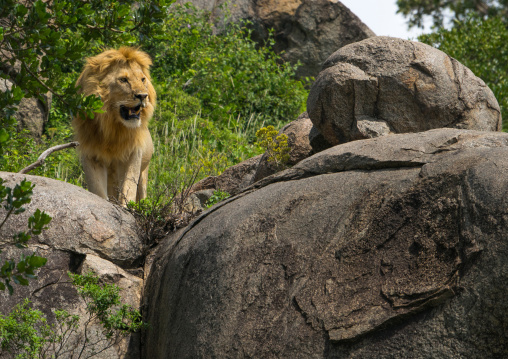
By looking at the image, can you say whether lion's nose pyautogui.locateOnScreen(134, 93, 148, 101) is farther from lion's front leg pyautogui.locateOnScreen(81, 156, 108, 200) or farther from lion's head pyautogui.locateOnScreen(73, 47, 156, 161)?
lion's front leg pyautogui.locateOnScreen(81, 156, 108, 200)

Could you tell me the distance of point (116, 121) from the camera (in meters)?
6.96

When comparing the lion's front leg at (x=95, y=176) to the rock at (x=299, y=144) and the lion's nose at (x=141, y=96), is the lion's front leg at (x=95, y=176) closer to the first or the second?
the lion's nose at (x=141, y=96)

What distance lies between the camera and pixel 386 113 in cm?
549

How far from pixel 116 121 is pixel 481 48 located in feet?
28.5

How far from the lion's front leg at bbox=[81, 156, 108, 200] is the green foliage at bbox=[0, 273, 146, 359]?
1988 millimetres

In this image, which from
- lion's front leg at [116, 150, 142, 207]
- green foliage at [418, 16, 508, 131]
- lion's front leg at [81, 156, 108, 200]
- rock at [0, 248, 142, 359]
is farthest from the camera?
green foliage at [418, 16, 508, 131]

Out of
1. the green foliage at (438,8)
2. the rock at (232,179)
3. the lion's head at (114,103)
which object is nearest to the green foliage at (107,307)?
the lion's head at (114,103)

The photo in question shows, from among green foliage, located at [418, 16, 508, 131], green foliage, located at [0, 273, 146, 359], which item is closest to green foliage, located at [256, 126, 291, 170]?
green foliage, located at [0, 273, 146, 359]

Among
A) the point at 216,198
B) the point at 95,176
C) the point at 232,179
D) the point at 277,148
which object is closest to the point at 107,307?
the point at 216,198

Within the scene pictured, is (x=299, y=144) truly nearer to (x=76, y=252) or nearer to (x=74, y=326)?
(x=76, y=252)

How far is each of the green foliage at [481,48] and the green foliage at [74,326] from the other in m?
9.57

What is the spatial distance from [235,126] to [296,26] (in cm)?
410

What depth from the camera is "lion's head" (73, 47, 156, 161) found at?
687 cm

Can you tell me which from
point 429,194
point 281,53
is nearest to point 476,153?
point 429,194
